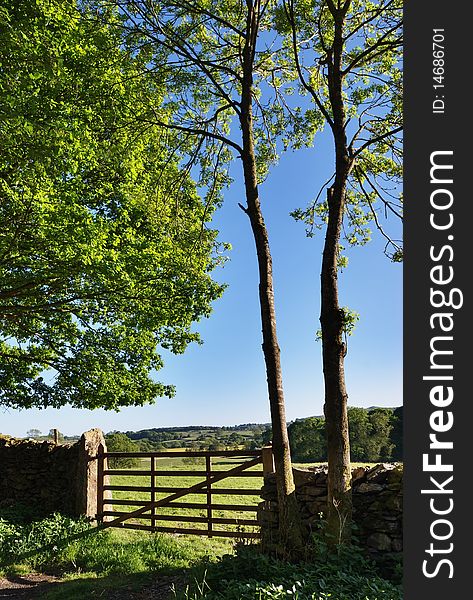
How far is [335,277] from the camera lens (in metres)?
6.66

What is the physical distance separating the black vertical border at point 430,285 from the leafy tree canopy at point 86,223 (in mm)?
5684

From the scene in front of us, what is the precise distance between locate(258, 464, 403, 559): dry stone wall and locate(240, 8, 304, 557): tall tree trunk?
0.25 meters

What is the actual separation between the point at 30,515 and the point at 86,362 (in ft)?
11.3

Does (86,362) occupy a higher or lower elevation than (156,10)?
lower

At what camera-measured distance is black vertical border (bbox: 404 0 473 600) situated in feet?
10.8

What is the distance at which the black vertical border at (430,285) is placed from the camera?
10.8 feet

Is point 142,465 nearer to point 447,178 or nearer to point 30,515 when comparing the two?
point 30,515

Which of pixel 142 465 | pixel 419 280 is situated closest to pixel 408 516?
pixel 419 280

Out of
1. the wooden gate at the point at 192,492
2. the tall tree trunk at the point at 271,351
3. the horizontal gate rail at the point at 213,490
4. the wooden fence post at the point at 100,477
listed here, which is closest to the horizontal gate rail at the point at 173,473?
the wooden gate at the point at 192,492

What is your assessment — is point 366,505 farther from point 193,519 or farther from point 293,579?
point 193,519

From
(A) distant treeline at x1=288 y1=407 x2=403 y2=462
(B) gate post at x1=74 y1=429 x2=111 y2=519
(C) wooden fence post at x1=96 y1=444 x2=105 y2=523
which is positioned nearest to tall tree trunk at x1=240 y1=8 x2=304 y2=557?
(A) distant treeline at x1=288 y1=407 x2=403 y2=462

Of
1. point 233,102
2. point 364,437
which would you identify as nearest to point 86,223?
point 233,102

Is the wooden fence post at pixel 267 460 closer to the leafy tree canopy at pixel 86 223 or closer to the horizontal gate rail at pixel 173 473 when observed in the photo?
the horizontal gate rail at pixel 173 473

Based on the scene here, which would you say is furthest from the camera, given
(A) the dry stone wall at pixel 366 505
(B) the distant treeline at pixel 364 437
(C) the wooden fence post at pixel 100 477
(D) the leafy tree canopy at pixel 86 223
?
(B) the distant treeline at pixel 364 437
